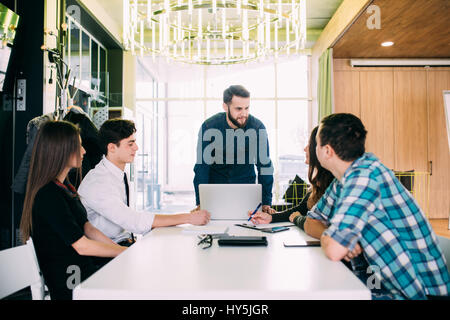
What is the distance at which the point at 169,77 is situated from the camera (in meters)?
6.94

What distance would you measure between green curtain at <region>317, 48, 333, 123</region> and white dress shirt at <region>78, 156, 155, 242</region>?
172 inches

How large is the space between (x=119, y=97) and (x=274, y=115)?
9.12 ft

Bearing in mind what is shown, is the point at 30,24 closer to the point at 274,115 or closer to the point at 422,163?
the point at 274,115

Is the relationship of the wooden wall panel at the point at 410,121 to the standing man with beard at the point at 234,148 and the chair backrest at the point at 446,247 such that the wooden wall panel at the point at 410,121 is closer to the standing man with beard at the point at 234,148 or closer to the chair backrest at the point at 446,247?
the standing man with beard at the point at 234,148

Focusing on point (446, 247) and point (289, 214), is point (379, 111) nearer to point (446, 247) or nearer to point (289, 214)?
point (289, 214)

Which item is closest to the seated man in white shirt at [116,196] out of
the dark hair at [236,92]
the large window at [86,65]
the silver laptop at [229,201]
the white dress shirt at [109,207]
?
the white dress shirt at [109,207]

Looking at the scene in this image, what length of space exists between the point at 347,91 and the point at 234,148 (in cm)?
417

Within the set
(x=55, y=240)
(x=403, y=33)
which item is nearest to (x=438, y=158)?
(x=403, y=33)

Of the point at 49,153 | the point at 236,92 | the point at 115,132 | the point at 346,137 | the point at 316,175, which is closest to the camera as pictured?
the point at 346,137

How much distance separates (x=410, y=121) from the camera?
6285 millimetres

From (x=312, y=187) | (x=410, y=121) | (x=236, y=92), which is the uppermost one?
(x=410, y=121)

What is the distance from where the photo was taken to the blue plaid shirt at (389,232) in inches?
45.3
